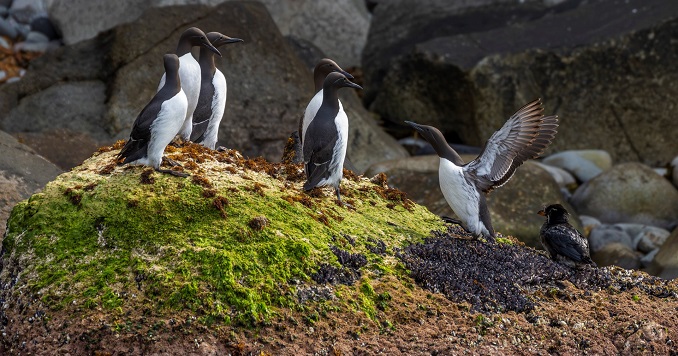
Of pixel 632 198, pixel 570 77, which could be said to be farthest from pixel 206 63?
pixel 570 77

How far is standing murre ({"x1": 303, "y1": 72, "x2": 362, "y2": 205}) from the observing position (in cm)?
851

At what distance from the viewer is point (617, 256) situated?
1499cm

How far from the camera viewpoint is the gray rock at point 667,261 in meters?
13.1

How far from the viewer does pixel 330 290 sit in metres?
7.18

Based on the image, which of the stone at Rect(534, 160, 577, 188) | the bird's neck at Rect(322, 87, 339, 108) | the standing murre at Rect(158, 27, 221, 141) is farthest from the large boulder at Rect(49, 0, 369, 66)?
the bird's neck at Rect(322, 87, 339, 108)

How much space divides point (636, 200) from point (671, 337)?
30.5ft

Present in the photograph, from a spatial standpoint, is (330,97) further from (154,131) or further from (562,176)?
(562,176)

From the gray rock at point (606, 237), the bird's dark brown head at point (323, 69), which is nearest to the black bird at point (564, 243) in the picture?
A: the bird's dark brown head at point (323, 69)

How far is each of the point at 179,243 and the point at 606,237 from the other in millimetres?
9873

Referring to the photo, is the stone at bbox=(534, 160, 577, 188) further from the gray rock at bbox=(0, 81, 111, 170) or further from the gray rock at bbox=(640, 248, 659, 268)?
the gray rock at bbox=(0, 81, 111, 170)

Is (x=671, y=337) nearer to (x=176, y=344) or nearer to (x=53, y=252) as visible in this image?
(x=176, y=344)

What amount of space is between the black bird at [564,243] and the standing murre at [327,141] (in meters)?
1.82

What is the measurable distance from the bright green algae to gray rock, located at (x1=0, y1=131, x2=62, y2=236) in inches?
55.8

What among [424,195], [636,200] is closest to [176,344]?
[424,195]
